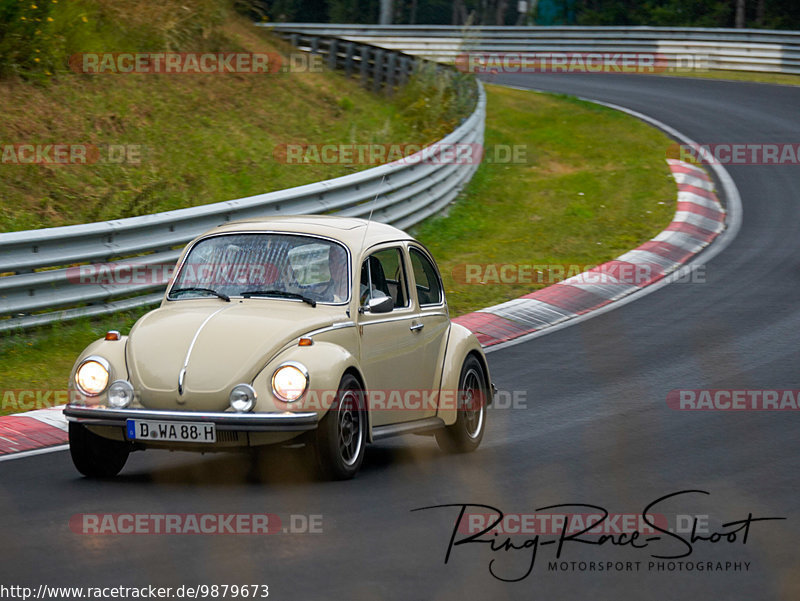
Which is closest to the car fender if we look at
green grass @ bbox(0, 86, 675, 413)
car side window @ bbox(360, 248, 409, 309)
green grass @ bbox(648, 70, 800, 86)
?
car side window @ bbox(360, 248, 409, 309)

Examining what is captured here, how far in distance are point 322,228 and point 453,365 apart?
1413 millimetres

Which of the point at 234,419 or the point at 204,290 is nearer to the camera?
the point at 234,419

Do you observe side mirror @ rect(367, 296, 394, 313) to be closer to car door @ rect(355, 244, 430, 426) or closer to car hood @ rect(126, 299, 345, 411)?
car door @ rect(355, 244, 430, 426)

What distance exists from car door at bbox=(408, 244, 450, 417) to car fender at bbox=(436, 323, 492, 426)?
0.09 feet

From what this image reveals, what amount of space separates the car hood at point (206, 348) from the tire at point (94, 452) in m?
0.46

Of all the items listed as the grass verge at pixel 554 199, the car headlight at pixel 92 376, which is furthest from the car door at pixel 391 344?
the grass verge at pixel 554 199

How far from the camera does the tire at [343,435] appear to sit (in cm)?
737

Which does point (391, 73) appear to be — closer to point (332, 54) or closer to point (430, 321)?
point (332, 54)

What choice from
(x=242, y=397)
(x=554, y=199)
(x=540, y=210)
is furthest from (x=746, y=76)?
(x=242, y=397)

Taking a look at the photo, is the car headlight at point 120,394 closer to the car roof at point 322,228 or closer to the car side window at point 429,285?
the car roof at point 322,228

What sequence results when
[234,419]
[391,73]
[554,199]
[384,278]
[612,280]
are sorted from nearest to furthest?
[234,419] < [384,278] < [612,280] < [554,199] < [391,73]

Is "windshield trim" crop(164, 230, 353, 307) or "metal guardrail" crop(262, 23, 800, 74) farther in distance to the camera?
"metal guardrail" crop(262, 23, 800, 74)

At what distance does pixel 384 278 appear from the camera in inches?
347

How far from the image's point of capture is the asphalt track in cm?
578
